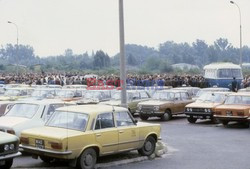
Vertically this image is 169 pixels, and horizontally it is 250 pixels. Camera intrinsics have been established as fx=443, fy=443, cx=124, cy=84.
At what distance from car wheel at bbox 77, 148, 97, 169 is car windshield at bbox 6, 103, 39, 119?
320cm

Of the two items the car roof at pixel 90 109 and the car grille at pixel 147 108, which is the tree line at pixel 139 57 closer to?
the car grille at pixel 147 108

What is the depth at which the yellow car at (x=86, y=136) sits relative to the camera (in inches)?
389

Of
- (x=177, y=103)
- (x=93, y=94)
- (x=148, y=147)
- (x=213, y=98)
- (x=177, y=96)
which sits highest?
(x=93, y=94)

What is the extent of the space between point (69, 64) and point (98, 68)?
14.7m

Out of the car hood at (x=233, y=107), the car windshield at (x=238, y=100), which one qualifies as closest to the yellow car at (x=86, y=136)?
the car hood at (x=233, y=107)

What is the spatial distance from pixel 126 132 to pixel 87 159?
1542 mm

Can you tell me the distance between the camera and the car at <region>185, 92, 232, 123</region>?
2070cm

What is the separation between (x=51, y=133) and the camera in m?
10.2

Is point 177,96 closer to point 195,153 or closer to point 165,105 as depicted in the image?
point 165,105

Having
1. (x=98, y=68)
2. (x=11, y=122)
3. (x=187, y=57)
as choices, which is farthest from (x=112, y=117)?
(x=187, y=57)

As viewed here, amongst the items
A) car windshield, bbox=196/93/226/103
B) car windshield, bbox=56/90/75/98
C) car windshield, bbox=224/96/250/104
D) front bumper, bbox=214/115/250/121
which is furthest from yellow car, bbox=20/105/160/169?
car windshield, bbox=56/90/75/98

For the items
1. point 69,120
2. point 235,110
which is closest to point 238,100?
point 235,110

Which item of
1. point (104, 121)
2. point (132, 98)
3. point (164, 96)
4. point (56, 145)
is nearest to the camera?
point (56, 145)

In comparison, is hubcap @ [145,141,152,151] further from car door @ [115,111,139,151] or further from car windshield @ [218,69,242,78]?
car windshield @ [218,69,242,78]
